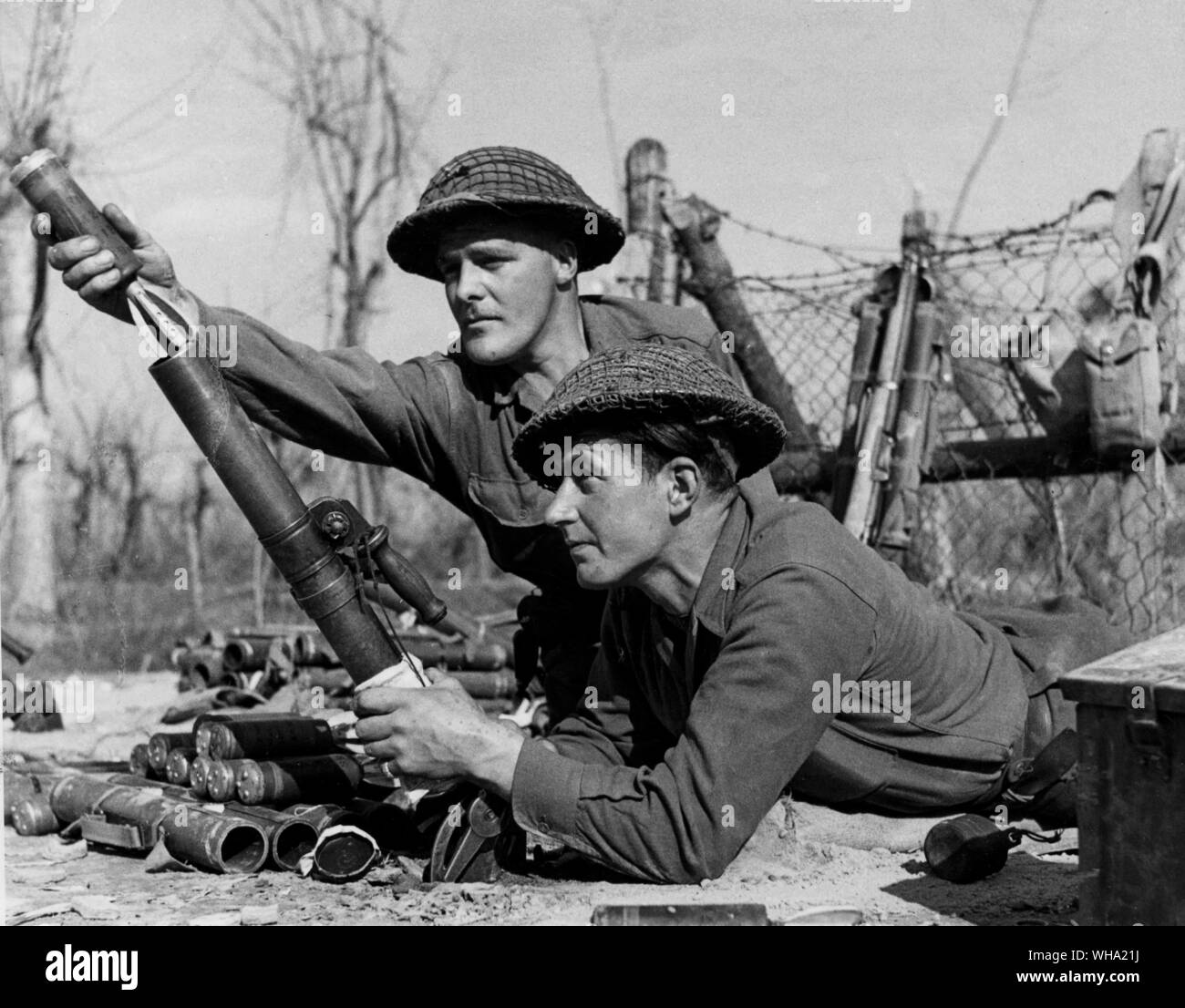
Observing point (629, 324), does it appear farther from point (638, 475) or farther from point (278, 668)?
point (278, 668)

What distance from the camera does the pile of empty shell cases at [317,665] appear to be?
23.6 ft

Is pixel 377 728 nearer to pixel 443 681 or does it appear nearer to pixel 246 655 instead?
pixel 443 681

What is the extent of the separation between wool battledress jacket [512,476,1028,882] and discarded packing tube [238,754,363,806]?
99cm

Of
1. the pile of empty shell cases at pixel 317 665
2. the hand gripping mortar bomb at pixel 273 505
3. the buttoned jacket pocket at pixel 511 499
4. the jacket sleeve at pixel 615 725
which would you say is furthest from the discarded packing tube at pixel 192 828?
the pile of empty shell cases at pixel 317 665

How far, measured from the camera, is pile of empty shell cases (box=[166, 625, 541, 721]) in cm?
718

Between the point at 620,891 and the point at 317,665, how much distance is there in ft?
14.4

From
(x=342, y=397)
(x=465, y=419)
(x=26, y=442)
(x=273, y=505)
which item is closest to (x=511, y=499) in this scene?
(x=465, y=419)

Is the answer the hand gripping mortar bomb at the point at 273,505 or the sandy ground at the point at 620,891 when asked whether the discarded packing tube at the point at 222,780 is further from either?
the hand gripping mortar bomb at the point at 273,505

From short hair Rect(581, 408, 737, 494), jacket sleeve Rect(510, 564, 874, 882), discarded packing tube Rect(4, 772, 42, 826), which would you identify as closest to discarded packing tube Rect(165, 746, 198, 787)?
discarded packing tube Rect(4, 772, 42, 826)

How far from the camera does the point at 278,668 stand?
→ 24.6ft

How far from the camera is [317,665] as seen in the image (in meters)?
7.55

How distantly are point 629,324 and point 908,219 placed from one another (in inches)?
107

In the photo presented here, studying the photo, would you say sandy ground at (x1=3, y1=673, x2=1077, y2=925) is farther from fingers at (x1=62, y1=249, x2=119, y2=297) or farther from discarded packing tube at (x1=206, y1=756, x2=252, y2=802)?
fingers at (x1=62, y1=249, x2=119, y2=297)

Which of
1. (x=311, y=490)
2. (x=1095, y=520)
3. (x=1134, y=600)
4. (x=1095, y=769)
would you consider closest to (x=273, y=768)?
(x=1095, y=769)
